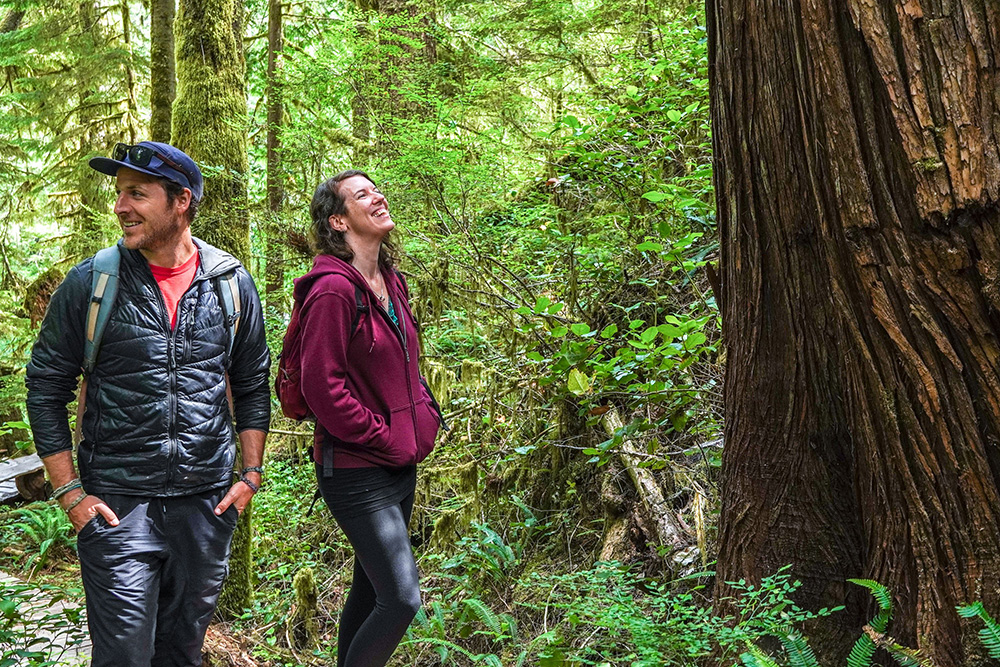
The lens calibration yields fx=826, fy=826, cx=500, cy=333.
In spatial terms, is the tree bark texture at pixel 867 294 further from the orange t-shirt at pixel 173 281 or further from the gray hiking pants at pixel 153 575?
the orange t-shirt at pixel 173 281

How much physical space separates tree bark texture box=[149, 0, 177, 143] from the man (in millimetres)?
5885

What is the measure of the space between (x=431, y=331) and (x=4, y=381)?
16.2ft

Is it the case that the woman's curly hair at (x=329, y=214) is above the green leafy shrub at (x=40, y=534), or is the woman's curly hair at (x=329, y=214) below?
above

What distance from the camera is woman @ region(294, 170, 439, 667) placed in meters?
3.41

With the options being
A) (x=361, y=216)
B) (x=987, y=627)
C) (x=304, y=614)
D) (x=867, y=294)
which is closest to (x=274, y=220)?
(x=304, y=614)

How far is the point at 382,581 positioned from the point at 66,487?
1281mm

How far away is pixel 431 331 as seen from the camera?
8594mm

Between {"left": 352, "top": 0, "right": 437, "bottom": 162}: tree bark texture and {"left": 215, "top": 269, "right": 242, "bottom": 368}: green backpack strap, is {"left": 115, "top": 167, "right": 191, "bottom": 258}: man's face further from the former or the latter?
{"left": 352, "top": 0, "right": 437, "bottom": 162}: tree bark texture

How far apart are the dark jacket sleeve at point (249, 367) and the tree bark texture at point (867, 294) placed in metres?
2.07

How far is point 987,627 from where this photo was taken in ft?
8.02

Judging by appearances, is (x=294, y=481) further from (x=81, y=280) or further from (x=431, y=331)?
(x=81, y=280)

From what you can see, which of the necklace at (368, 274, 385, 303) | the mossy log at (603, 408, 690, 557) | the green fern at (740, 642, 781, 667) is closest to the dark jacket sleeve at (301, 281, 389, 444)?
the necklace at (368, 274, 385, 303)

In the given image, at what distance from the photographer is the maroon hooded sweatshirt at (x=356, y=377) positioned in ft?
11.1

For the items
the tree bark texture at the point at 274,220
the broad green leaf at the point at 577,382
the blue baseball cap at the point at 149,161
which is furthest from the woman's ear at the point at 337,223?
the tree bark texture at the point at 274,220
